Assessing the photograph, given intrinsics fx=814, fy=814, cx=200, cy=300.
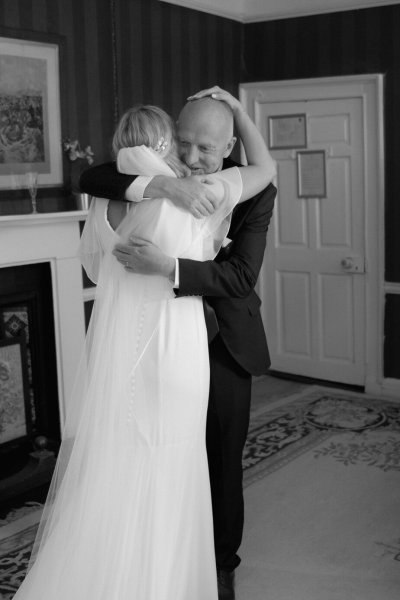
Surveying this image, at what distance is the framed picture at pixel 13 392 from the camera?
4.53 m

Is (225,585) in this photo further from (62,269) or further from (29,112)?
(29,112)

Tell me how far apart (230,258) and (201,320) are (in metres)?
0.23

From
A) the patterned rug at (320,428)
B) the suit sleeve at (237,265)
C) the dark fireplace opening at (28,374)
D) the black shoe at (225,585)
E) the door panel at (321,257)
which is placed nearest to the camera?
the suit sleeve at (237,265)

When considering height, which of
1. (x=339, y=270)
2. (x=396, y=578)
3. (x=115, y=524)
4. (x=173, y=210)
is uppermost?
(x=173, y=210)

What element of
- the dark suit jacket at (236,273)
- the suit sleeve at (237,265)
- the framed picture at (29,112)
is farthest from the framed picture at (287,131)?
the suit sleeve at (237,265)

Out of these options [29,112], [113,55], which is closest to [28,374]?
[29,112]

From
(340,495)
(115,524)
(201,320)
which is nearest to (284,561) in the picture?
(340,495)

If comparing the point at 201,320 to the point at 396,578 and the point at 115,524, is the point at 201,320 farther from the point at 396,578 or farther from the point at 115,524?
the point at 396,578

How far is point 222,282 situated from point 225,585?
1166mm

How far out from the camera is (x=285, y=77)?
20.2ft

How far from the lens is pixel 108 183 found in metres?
2.45

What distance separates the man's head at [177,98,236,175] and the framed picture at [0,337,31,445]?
238 centimetres

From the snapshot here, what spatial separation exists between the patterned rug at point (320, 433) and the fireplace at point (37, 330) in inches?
35.3

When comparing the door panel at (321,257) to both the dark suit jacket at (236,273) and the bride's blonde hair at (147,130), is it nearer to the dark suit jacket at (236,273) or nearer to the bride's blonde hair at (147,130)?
the dark suit jacket at (236,273)
